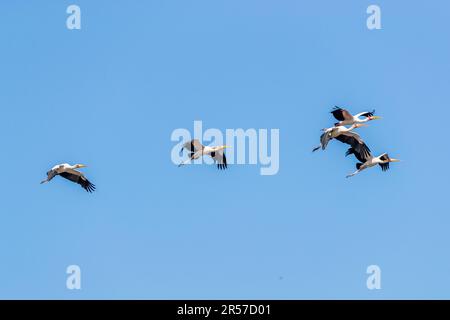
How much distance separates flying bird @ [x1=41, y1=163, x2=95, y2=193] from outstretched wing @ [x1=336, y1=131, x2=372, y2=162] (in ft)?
27.4

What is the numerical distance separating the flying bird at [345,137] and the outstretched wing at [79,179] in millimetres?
7494

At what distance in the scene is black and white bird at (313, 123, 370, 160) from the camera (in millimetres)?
37344

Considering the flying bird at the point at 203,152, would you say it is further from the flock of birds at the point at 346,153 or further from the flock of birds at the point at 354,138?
the flock of birds at the point at 354,138

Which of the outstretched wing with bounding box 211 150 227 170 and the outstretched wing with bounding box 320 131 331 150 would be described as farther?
the outstretched wing with bounding box 211 150 227 170

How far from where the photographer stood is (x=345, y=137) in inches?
1506

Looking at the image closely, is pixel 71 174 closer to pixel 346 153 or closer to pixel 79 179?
pixel 79 179

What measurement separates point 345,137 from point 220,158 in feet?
14.7

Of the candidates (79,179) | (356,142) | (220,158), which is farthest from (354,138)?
(79,179)

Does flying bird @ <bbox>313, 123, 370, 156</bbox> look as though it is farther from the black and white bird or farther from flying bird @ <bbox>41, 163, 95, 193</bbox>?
flying bird @ <bbox>41, 163, 95, 193</bbox>

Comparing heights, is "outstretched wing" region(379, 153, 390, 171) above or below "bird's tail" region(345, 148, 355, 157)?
below

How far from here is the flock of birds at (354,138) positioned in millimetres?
37000

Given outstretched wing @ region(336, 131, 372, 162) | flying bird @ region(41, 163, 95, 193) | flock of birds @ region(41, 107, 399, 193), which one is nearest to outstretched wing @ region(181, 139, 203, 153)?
flock of birds @ region(41, 107, 399, 193)
